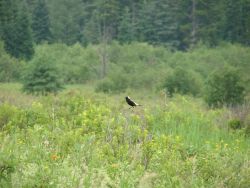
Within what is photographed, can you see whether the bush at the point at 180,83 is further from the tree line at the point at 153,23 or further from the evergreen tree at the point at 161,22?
the evergreen tree at the point at 161,22

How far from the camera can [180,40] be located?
47.9 meters

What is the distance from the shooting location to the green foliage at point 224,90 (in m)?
17.5

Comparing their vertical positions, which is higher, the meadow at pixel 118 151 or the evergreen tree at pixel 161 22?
the meadow at pixel 118 151

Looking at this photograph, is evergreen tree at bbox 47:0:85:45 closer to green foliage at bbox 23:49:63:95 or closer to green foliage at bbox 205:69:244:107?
green foliage at bbox 23:49:63:95

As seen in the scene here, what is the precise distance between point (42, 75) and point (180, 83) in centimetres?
678

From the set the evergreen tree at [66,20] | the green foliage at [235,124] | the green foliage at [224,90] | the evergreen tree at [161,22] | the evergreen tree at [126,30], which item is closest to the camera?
the green foliage at [235,124]

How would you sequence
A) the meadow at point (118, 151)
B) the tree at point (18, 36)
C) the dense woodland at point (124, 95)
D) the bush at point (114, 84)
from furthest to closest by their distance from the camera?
the tree at point (18, 36), the bush at point (114, 84), the dense woodland at point (124, 95), the meadow at point (118, 151)

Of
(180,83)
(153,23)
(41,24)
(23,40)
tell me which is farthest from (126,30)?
(180,83)

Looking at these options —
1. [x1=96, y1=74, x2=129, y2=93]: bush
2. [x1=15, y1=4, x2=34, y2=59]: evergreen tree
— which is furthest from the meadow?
[x1=15, y1=4, x2=34, y2=59]: evergreen tree

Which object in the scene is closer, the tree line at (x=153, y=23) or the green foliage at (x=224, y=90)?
the green foliage at (x=224, y=90)

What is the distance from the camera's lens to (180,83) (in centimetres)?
2447

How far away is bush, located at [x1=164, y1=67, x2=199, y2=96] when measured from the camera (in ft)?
79.8

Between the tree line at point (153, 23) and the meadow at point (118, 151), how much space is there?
Result: 108 feet

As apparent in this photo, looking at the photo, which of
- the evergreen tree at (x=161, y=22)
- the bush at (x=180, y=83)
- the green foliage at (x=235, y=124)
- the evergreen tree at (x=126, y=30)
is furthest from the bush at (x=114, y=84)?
the green foliage at (x=235, y=124)
